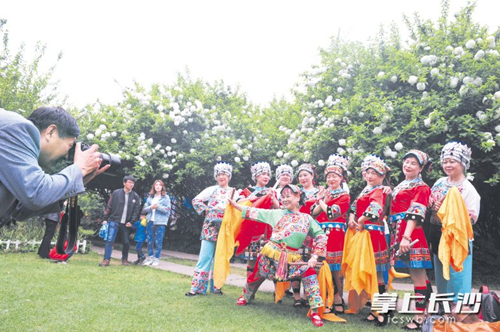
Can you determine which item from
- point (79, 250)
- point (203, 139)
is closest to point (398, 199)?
point (203, 139)

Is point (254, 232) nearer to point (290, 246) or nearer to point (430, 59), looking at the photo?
point (290, 246)

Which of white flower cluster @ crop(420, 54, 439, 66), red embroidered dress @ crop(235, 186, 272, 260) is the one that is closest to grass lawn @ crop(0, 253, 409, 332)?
red embroidered dress @ crop(235, 186, 272, 260)

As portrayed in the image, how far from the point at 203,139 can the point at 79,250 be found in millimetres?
4017

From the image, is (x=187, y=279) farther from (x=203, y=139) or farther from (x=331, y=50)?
(x=331, y=50)

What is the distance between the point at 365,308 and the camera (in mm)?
5137

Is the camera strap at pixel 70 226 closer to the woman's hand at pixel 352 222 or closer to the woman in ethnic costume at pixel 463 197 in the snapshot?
the woman's hand at pixel 352 222

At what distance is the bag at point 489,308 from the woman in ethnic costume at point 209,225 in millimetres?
3238

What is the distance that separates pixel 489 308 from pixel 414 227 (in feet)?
3.23

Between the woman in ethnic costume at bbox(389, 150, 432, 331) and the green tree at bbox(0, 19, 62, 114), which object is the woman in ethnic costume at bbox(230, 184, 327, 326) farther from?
the green tree at bbox(0, 19, 62, 114)

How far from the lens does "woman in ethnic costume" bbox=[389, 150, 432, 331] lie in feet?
13.2

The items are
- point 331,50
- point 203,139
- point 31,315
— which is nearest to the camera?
point 31,315

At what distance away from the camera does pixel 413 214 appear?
4.02 meters

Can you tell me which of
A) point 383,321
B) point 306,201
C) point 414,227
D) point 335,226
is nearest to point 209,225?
point 306,201

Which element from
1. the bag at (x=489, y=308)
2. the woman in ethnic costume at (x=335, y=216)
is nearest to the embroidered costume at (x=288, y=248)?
the woman in ethnic costume at (x=335, y=216)
